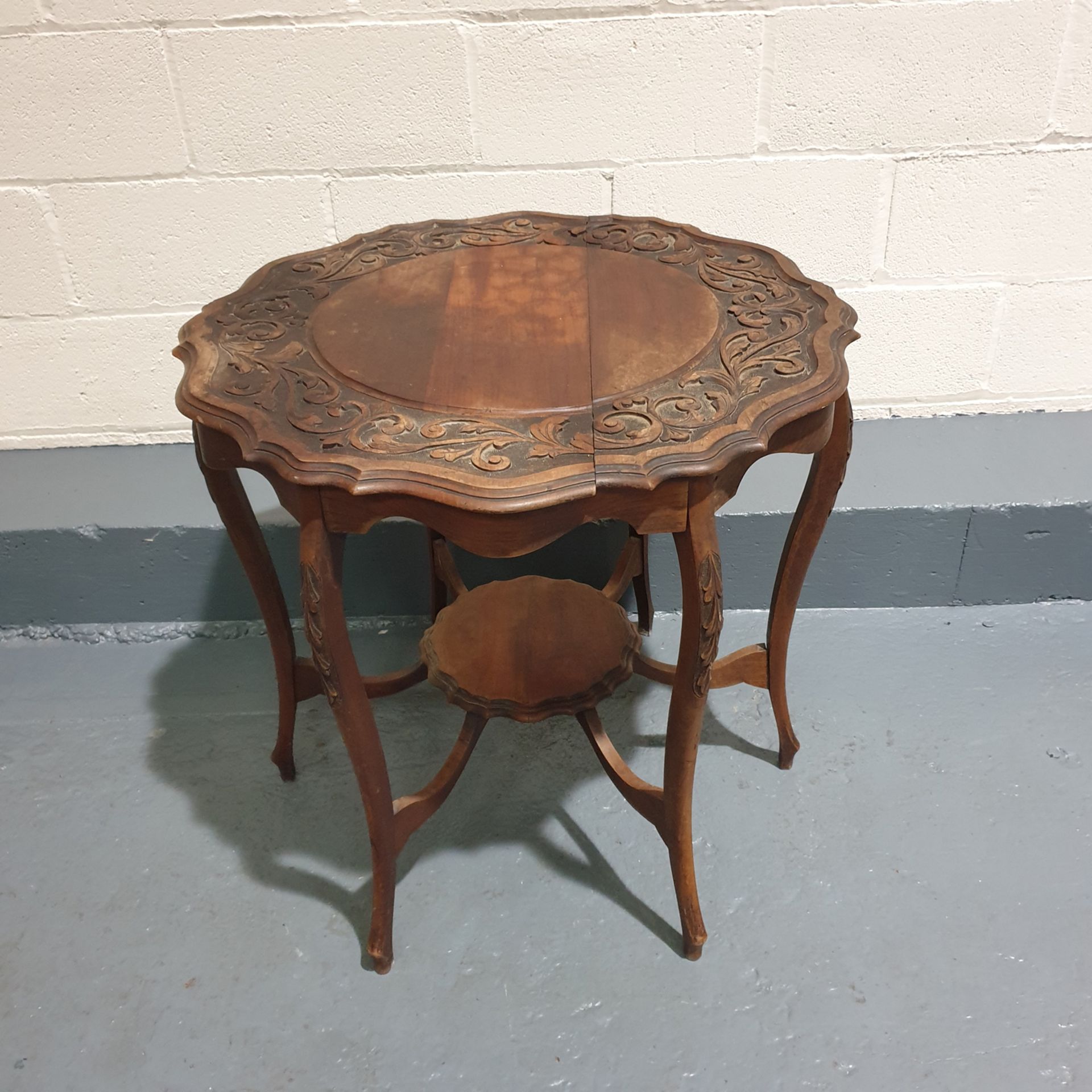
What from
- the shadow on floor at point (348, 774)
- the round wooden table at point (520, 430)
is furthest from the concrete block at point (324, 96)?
the shadow on floor at point (348, 774)

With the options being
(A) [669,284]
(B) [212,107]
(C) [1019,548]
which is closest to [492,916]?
(A) [669,284]

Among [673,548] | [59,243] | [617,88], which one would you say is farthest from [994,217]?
[59,243]

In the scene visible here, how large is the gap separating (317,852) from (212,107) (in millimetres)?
1485

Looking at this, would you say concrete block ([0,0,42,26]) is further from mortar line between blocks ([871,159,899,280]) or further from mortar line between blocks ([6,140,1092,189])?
mortar line between blocks ([871,159,899,280])

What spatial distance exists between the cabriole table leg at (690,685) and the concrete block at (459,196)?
114 centimetres

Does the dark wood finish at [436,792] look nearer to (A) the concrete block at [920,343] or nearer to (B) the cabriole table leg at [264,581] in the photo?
(B) the cabriole table leg at [264,581]

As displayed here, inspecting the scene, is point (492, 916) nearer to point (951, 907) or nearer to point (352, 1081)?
point (352, 1081)

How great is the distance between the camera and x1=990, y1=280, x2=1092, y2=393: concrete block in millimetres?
2289

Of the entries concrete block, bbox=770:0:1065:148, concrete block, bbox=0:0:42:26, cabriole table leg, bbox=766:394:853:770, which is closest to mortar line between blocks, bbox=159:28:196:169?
concrete block, bbox=0:0:42:26

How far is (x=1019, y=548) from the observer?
2127mm

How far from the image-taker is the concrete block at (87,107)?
77.0 inches

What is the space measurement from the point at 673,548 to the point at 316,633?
107cm

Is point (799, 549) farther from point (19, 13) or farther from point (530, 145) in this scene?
point (19, 13)

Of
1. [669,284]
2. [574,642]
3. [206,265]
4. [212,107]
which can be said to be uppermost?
[212,107]
